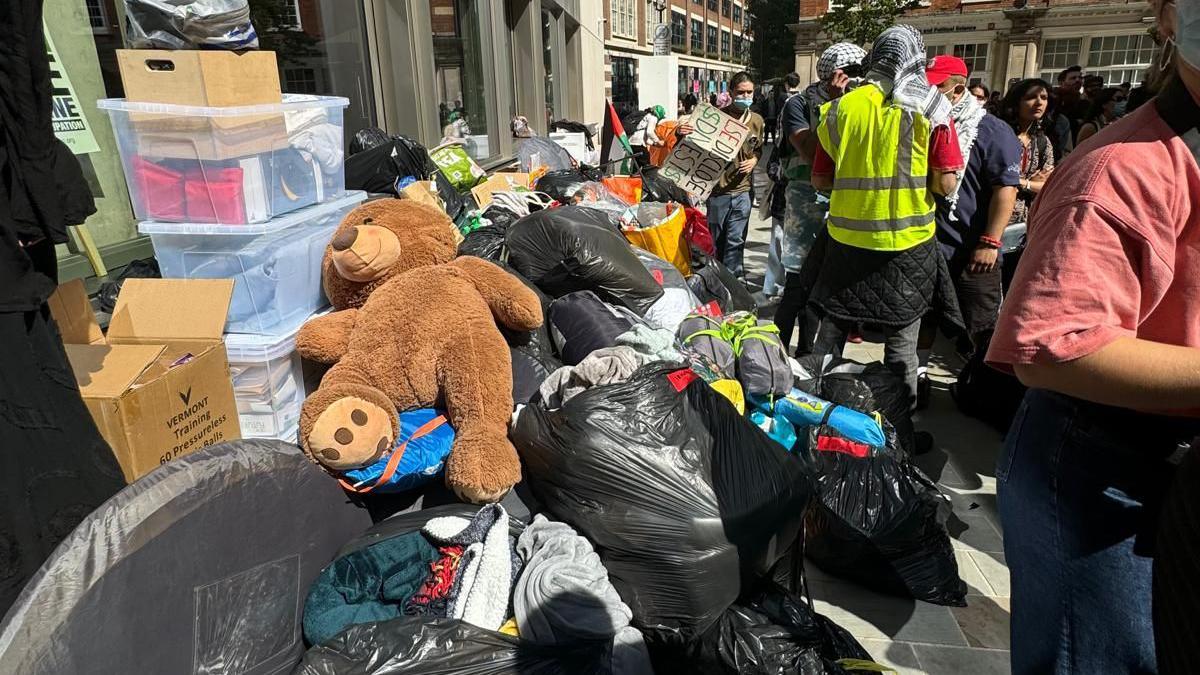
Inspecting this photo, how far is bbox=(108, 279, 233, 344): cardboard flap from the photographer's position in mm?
2154

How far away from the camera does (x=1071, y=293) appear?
1035 mm

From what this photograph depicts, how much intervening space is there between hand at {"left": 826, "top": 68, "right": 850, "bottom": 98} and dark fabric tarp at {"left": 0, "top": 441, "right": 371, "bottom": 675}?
3.83m

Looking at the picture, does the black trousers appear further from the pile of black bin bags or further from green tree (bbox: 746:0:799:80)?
green tree (bbox: 746:0:799:80)

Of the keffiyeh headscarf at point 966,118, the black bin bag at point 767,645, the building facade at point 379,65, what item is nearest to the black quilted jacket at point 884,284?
the keffiyeh headscarf at point 966,118

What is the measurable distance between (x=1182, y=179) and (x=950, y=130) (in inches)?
81.7

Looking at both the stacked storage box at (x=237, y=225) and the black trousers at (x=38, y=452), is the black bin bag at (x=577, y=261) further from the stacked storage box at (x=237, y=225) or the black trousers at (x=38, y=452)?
the black trousers at (x=38, y=452)

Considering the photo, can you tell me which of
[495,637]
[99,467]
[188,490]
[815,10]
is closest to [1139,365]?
[495,637]

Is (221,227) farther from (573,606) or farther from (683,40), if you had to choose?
(683,40)

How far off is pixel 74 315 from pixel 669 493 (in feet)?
5.81

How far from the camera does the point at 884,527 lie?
7.57 feet

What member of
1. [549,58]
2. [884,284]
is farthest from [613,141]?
[884,284]

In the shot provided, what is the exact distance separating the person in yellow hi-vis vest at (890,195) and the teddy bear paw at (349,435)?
2114 mm

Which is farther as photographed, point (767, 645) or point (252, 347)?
point (252, 347)

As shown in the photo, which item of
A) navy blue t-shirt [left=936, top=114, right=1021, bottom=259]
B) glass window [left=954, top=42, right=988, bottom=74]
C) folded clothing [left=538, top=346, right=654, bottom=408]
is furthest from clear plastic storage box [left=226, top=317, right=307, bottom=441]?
glass window [left=954, top=42, right=988, bottom=74]
